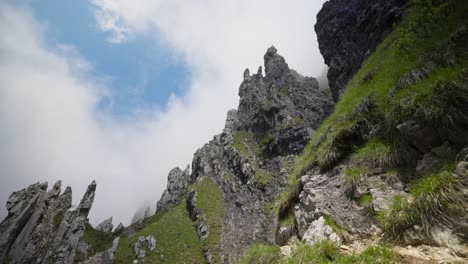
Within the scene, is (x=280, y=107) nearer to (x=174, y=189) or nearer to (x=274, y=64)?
(x=274, y=64)

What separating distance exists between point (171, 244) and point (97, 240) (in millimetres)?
46961

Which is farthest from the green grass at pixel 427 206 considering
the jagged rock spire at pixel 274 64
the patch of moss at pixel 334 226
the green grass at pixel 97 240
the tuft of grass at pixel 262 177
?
the jagged rock spire at pixel 274 64

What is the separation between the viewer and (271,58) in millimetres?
178000

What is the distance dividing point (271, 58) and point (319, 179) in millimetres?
177046

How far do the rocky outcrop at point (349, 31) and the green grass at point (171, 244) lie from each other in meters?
78.4

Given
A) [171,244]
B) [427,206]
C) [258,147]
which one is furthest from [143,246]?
[427,206]

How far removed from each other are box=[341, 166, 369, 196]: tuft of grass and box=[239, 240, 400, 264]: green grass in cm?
302

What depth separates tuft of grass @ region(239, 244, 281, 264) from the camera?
29.1 feet

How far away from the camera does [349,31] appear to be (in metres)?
57.0

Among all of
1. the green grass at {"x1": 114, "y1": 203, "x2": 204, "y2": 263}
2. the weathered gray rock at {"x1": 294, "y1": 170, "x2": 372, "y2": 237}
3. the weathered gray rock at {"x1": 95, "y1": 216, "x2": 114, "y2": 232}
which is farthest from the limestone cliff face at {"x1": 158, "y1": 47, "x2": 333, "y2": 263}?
the weathered gray rock at {"x1": 294, "y1": 170, "x2": 372, "y2": 237}

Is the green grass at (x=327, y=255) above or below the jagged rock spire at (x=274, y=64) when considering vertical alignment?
below

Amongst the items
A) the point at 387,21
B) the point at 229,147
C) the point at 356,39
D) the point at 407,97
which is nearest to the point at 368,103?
the point at 407,97

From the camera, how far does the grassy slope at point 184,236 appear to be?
9356 cm

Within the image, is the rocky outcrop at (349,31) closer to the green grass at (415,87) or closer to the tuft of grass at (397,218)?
the green grass at (415,87)
